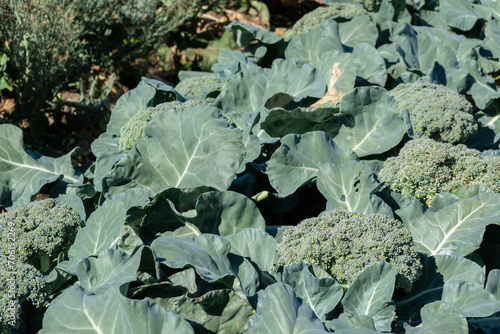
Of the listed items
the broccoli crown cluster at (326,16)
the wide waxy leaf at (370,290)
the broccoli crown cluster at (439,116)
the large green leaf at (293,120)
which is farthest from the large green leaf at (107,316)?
the broccoli crown cluster at (326,16)

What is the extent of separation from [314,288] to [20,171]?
6.27ft

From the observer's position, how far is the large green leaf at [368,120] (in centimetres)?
320

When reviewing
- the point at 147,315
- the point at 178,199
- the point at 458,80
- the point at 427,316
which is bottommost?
the point at 458,80

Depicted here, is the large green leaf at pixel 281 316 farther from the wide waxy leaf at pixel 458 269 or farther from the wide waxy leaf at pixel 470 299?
the wide waxy leaf at pixel 458 269

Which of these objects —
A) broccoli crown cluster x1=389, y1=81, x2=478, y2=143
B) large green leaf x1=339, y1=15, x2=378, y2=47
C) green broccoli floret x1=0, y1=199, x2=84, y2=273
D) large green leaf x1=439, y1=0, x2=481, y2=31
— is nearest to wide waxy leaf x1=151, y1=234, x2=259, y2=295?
green broccoli floret x1=0, y1=199, x2=84, y2=273

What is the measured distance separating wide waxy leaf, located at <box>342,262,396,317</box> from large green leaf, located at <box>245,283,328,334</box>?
22 cm

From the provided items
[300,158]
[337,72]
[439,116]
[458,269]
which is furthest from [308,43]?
[458,269]

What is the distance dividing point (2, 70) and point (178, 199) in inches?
108

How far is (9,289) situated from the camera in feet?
6.52

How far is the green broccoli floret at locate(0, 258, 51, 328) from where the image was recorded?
193 cm

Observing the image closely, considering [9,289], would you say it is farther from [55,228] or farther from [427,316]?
[427,316]

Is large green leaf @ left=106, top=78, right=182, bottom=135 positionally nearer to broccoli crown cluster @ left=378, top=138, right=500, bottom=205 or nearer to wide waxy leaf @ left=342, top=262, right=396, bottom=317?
broccoli crown cluster @ left=378, top=138, right=500, bottom=205

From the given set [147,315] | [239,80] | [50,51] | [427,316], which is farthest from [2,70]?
[427,316]

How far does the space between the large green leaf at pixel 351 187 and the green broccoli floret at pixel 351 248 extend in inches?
10.8
